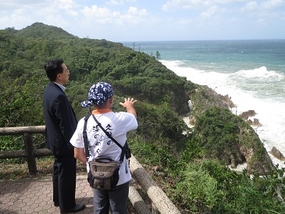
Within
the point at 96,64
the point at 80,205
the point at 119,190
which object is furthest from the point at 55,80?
the point at 96,64

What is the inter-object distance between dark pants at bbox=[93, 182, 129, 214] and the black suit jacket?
0.71 meters

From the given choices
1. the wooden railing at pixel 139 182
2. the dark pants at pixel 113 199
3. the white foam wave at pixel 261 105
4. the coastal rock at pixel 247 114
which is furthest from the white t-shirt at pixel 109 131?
the coastal rock at pixel 247 114

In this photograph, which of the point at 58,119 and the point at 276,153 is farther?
the point at 276,153

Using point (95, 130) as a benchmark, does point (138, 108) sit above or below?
below

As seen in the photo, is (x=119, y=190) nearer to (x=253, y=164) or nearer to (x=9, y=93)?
(x=9, y=93)

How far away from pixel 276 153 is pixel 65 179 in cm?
2133

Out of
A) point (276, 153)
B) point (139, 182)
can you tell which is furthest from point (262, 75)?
point (139, 182)

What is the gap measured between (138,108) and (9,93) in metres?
19.1

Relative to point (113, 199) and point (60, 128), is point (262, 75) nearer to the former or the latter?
point (60, 128)

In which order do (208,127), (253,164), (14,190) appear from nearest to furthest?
(14,190)
(253,164)
(208,127)

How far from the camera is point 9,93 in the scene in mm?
6695

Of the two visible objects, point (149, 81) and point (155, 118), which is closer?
point (155, 118)

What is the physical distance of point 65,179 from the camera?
10.3 feet

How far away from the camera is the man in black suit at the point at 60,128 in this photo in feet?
9.32
